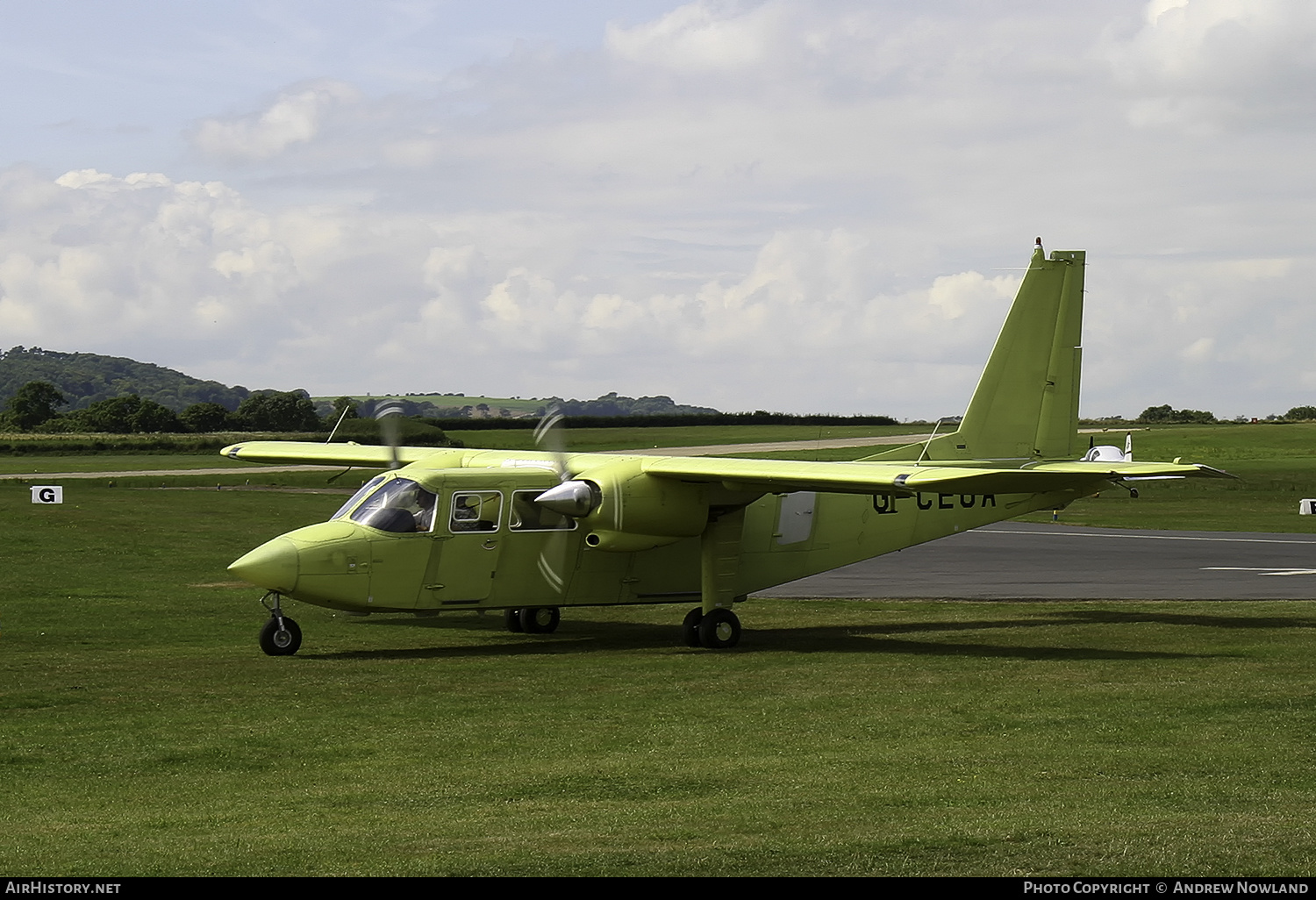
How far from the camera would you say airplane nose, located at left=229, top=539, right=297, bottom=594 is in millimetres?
20328

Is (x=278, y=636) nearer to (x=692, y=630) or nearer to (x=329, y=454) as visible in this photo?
(x=692, y=630)

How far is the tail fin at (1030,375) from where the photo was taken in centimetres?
2562

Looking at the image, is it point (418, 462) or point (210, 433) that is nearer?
point (418, 462)

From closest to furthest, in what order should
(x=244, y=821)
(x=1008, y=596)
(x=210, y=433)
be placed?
(x=244, y=821) < (x=1008, y=596) < (x=210, y=433)

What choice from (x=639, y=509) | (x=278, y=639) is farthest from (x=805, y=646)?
(x=278, y=639)

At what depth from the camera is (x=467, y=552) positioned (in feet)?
72.6

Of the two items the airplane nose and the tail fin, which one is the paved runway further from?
the airplane nose

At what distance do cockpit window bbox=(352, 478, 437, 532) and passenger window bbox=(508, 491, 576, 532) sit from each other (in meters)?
1.36

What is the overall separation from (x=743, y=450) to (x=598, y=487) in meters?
67.9

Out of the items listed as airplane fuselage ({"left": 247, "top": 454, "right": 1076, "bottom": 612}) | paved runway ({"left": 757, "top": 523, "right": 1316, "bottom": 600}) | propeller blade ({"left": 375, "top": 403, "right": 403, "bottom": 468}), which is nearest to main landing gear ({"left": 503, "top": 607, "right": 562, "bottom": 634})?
airplane fuselage ({"left": 247, "top": 454, "right": 1076, "bottom": 612})

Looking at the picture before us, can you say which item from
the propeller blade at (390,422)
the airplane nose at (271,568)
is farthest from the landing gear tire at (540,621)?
the airplane nose at (271,568)
